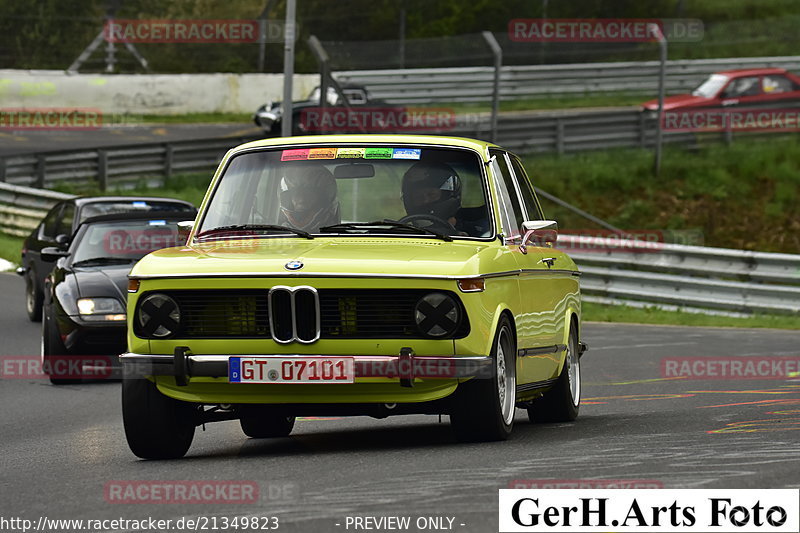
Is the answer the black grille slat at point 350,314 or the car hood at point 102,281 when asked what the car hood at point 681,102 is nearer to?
the car hood at point 102,281

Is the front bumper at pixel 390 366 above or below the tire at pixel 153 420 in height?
above

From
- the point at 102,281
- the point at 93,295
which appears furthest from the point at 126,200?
the point at 93,295

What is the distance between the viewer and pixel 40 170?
32062 mm

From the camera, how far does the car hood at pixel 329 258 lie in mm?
8039

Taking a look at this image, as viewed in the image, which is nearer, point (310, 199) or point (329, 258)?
point (329, 258)

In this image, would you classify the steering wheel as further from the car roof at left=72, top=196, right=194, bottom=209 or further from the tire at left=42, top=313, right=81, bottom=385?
the car roof at left=72, top=196, right=194, bottom=209

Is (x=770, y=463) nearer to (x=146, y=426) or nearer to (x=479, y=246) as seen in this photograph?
(x=479, y=246)

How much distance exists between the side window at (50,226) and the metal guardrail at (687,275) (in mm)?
7634

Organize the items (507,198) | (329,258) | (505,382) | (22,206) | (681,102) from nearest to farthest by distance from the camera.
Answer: (329,258) < (505,382) < (507,198) < (22,206) < (681,102)

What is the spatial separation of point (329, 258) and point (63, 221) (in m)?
11.8

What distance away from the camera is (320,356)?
26.2ft

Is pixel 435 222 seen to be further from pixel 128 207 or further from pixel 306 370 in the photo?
pixel 128 207

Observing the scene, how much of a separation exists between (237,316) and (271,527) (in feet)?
7.23

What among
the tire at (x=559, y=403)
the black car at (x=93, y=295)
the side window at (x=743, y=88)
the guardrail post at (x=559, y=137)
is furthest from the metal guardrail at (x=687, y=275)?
the tire at (x=559, y=403)
